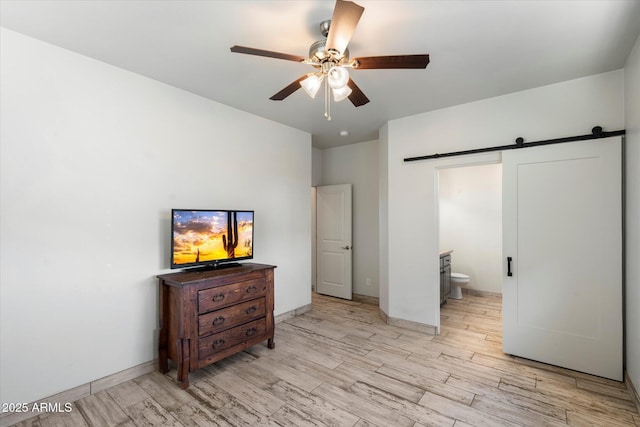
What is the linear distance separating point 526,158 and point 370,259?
9.17 ft

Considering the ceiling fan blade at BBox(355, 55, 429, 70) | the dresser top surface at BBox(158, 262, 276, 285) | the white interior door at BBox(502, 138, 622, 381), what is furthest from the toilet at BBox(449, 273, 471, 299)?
the ceiling fan blade at BBox(355, 55, 429, 70)

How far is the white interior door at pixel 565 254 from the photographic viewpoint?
8.57ft

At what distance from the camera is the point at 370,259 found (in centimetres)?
511

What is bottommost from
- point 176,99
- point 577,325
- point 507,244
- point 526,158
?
point 577,325

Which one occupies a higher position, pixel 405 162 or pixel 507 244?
pixel 405 162

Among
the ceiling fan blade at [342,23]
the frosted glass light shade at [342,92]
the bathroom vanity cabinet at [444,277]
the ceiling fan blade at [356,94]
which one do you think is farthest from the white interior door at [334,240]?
the ceiling fan blade at [342,23]

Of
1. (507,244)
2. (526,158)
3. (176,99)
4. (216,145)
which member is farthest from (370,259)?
(176,99)

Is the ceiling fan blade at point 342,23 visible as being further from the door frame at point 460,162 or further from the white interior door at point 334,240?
the white interior door at point 334,240

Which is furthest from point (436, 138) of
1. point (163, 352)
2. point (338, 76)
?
point (163, 352)

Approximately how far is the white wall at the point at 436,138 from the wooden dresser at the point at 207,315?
1885mm

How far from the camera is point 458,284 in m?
5.10

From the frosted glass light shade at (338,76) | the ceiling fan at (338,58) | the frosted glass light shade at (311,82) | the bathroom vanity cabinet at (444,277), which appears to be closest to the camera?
the ceiling fan at (338,58)

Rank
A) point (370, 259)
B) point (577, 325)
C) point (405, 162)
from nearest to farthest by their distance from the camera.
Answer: point (577, 325) → point (405, 162) → point (370, 259)

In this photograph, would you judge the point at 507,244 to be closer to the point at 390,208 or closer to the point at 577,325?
the point at 577,325
